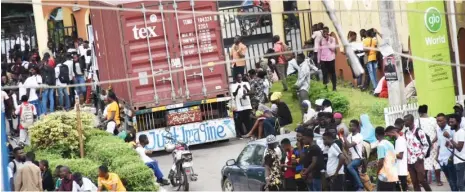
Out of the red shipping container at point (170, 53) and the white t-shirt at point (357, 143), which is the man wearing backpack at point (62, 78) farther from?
the white t-shirt at point (357, 143)

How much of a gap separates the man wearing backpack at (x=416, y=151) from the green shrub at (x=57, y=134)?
651 centimetres

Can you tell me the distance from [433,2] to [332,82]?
6323 millimetres

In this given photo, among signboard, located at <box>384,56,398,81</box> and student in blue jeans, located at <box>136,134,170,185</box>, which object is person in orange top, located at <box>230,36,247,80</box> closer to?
signboard, located at <box>384,56,398,81</box>

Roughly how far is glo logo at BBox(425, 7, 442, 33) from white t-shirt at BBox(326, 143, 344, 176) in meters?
3.29

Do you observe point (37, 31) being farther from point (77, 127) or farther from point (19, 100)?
point (77, 127)

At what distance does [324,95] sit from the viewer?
24938 millimetres

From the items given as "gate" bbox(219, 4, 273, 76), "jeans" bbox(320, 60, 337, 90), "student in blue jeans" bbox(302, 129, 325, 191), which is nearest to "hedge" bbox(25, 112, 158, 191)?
"student in blue jeans" bbox(302, 129, 325, 191)

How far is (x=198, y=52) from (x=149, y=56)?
0.88m

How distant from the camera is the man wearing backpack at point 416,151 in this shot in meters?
18.3

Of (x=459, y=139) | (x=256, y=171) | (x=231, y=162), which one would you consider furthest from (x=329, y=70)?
(x=459, y=139)

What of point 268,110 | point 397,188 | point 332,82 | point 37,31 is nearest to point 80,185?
point 397,188

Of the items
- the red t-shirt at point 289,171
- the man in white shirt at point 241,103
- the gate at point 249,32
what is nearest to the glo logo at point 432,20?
the red t-shirt at point 289,171

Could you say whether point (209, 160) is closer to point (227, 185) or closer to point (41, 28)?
point (227, 185)

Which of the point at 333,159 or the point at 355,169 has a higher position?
the point at 333,159
